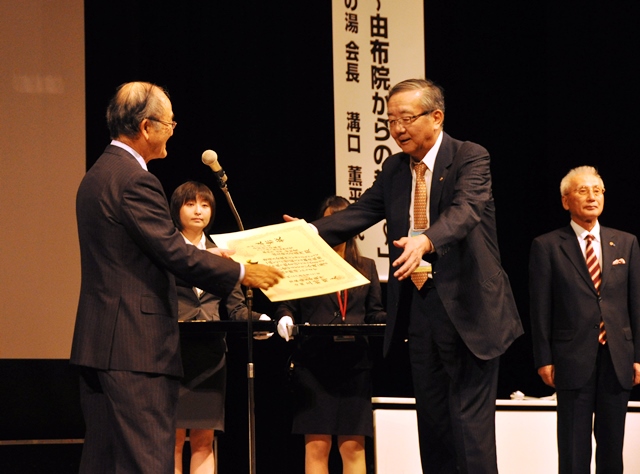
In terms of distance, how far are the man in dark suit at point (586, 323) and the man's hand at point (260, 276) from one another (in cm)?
214

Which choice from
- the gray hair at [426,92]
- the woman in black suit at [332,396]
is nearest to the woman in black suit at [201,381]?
the woman in black suit at [332,396]

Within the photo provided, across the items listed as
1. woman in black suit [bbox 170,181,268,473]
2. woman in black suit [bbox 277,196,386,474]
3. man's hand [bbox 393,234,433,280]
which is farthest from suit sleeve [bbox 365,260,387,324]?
man's hand [bbox 393,234,433,280]

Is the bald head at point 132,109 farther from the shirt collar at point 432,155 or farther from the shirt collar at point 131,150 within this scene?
the shirt collar at point 432,155

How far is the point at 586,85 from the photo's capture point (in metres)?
6.28

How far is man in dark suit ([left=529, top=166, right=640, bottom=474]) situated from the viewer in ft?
14.9

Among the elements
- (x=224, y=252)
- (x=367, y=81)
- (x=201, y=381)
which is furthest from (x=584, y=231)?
(x=224, y=252)

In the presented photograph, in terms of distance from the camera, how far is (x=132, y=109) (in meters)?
2.98

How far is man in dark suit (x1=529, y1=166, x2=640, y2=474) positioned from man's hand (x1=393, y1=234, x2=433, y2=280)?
207 cm

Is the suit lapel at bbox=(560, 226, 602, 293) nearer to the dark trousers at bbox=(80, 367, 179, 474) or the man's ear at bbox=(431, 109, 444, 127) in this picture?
the man's ear at bbox=(431, 109, 444, 127)

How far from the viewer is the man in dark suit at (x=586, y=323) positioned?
453cm

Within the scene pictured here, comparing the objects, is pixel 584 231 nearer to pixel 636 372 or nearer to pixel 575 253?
pixel 575 253

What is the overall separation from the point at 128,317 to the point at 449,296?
3.59 ft

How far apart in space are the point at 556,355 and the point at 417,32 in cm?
229

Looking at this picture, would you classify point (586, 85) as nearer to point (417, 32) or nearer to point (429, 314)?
point (417, 32)
